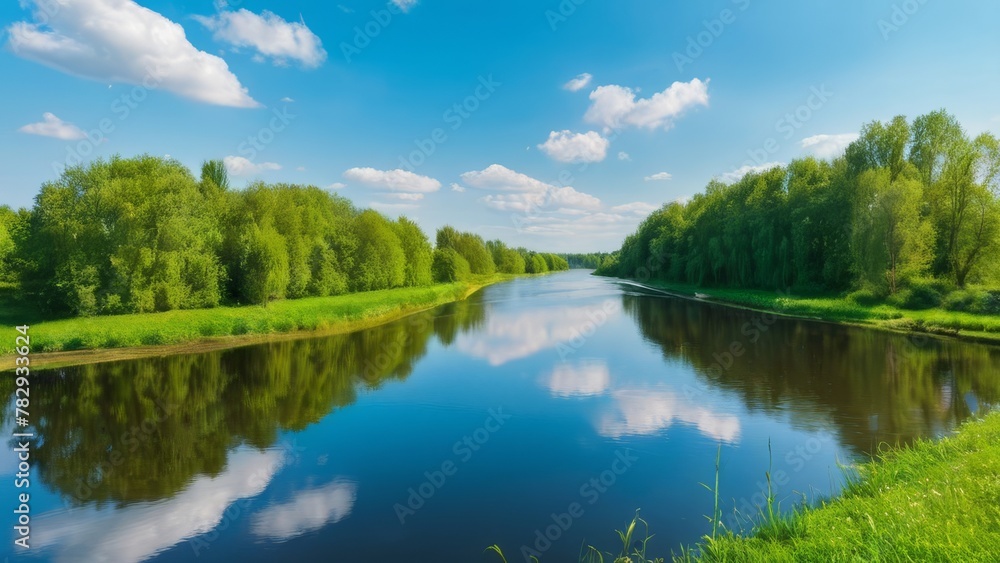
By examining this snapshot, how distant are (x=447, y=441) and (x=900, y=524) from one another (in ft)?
28.9

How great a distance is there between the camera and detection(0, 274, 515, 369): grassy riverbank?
21.7m

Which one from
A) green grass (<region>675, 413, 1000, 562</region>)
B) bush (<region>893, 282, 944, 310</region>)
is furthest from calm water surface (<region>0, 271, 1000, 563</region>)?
bush (<region>893, 282, 944, 310</region>)

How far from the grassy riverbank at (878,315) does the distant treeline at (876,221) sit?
159cm

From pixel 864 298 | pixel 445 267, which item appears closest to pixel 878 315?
pixel 864 298

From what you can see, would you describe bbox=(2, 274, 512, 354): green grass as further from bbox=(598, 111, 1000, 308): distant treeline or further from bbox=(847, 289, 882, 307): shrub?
bbox=(598, 111, 1000, 308): distant treeline

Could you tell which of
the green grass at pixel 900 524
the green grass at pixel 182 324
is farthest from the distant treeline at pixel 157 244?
the green grass at pixel 900 524

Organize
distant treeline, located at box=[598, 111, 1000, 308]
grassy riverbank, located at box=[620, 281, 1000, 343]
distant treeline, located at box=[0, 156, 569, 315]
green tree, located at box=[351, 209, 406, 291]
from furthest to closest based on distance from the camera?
green tree, located at box=[351, 209, 406, 291]
distant treeline, located at box=[598, 111, 1000, 308]
distant treeline, located at box=[0, 156, 569, 315]
grassy riverbank, located at box=[620, 281, 1000, 343]

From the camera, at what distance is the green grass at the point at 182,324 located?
73.0 feet

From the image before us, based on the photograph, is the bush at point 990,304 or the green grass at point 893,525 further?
the bush at point 990,304

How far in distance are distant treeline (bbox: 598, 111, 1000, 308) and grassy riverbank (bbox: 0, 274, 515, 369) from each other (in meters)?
34.6

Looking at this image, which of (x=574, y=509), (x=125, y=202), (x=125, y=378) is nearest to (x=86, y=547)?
(x=574, y=509)

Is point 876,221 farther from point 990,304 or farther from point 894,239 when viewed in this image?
point 990,304

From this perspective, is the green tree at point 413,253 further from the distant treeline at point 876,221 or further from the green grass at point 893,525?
the green grass at point 893,525

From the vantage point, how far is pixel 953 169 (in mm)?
31391
